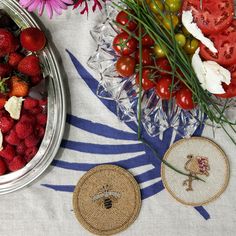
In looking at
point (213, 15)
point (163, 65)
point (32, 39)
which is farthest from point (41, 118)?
point (213, 15)

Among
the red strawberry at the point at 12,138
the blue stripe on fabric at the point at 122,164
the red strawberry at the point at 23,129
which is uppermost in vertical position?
the red strawberry at the point at 23,129

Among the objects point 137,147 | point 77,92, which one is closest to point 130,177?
point 137,147

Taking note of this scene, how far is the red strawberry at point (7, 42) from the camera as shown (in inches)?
35.0

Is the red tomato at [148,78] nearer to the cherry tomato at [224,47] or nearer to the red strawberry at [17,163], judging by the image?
the cherry tomato at [224,47]

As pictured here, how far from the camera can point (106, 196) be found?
3.29 feet

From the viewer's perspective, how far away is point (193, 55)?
0.84m

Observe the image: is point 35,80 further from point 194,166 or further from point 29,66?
point 194,166

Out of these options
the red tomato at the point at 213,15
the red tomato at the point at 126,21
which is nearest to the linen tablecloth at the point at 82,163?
the red tomato at the point at 126,21

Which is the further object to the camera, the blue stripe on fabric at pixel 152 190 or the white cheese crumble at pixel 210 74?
the blue stripe on fabric at pixel 152 190

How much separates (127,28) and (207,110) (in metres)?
0.19

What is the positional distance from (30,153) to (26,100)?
0.10m

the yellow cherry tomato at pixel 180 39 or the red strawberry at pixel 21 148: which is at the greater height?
the yellow cherry tomato at pixel 180 39

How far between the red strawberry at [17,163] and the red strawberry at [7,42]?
186 millimetres

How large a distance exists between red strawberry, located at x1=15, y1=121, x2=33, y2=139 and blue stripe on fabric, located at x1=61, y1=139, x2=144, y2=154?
0.09 metres
